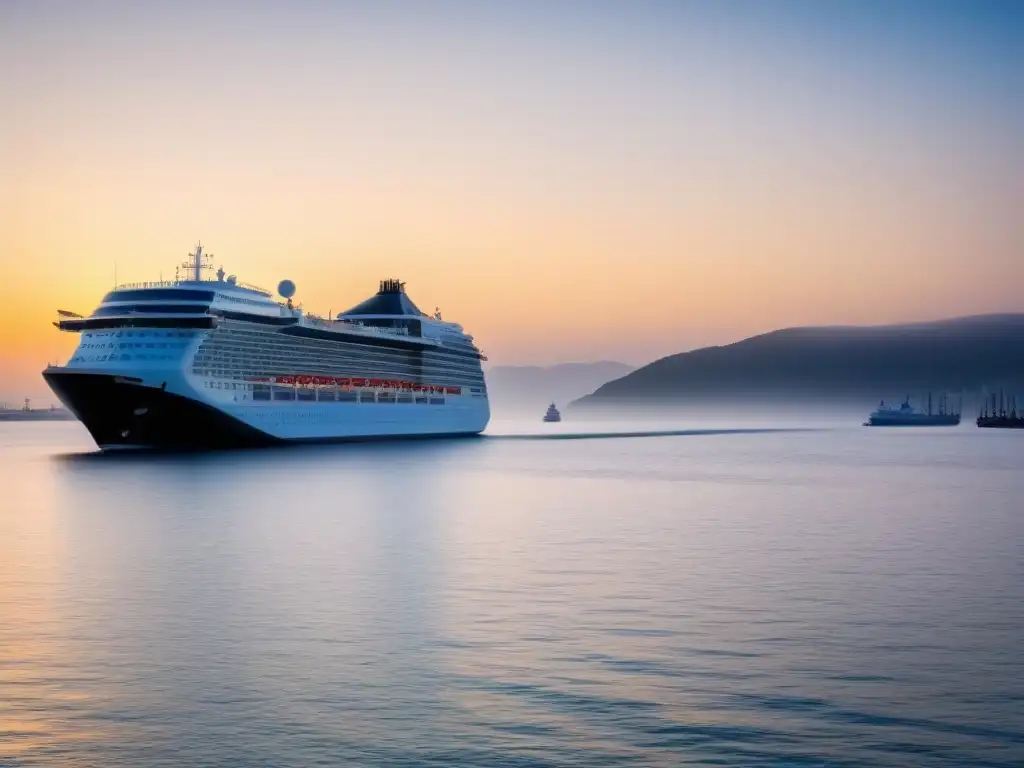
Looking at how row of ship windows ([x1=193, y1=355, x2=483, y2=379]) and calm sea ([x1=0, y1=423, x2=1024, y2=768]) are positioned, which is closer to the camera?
calm sea ([x1=0, y1=423, x2=1024, y2=768])

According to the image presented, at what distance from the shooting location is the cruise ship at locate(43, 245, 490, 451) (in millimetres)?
100375

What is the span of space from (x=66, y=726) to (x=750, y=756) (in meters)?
8.90

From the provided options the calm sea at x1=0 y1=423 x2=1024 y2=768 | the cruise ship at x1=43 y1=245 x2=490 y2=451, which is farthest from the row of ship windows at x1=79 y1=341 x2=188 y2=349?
the calm sea at x1=0 y1=423 x2=1024 y2=768

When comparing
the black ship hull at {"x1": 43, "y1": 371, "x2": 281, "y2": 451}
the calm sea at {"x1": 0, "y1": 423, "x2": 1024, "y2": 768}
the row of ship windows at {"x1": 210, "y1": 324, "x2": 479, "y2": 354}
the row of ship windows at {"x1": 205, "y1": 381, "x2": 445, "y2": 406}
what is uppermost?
→ the row of ship windows at {"x1": 210, "y1": 324, "x2": 479, "y2": 354}

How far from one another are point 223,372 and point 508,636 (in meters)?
86.7

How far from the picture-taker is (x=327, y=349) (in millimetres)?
126875

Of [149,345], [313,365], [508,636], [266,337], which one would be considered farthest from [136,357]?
[508,636]

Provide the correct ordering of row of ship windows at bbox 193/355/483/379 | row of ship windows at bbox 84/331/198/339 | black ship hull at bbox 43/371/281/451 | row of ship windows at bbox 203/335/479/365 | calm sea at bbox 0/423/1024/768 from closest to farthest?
calm sea at bbox 0/423/1024/768 < black ship hull at bbox 43/371/281/451 < row of ship windows at bbox 84/331/198/339 < row of ship windows at bbox 193/355/483/379 < row of ship windows at bbox 203/335/479/365

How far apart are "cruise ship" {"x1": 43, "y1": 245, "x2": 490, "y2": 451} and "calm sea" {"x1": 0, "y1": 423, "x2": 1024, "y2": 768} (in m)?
48.9

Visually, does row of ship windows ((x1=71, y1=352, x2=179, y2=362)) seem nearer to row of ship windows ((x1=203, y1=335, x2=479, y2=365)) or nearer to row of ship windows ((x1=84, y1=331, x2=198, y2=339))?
row of ship windows ((x1=84, y1=331, x2=198, y2=339))

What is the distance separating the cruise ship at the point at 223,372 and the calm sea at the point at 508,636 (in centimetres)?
4887

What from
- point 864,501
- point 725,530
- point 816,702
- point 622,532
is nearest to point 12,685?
point 816,702

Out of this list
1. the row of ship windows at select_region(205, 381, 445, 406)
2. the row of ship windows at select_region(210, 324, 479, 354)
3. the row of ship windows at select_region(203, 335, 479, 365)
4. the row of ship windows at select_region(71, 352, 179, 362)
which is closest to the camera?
the row of ship windows at select_region(71, 352, 179, 362)

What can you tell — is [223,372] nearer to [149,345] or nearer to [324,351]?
[149,345]
